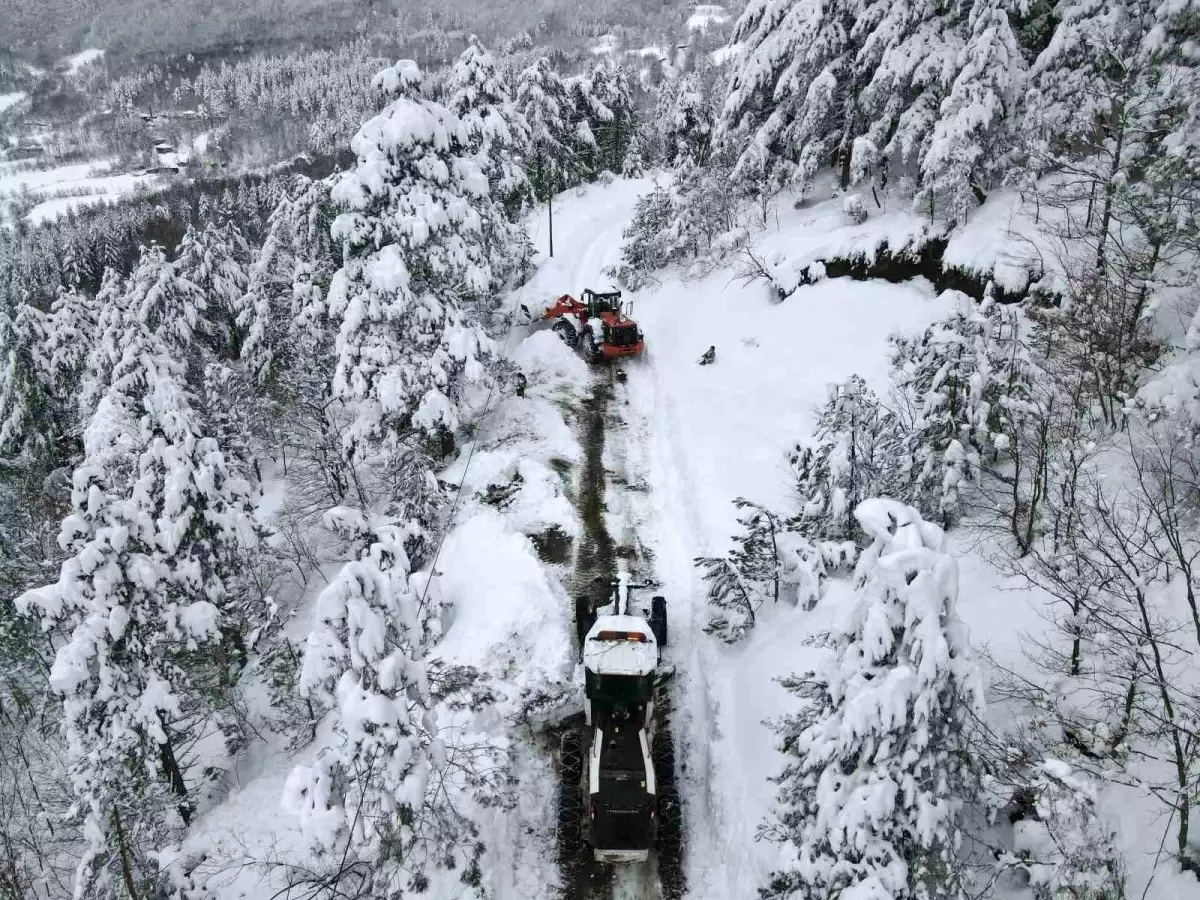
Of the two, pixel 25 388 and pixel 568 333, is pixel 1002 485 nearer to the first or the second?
pixel 568 333

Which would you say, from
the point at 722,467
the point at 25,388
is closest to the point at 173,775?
the point at 722,467

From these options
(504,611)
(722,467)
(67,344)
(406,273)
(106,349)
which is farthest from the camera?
(67,344)

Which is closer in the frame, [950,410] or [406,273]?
[950,410]

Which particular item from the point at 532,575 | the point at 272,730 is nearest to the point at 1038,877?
the point at 532,575

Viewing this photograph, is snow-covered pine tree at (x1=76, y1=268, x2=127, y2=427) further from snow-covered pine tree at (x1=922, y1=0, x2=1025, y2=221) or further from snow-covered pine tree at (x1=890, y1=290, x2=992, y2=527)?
snow-covered pine tree at (x1=922, y1=0, x2=1025, y2=221)

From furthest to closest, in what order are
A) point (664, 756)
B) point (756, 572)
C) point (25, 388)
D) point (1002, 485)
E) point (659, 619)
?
1. point (25, 388)
2. point (756, 572)
3. point (659, 619)
4. point (1002, 485)
5. point (664, 756)

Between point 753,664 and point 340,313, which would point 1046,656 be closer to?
point 753,664

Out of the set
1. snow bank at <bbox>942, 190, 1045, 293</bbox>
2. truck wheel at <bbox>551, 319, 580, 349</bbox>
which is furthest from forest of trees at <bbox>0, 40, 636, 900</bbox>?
snow bank at <bbox>942, 190, 1045, 293</bbox>

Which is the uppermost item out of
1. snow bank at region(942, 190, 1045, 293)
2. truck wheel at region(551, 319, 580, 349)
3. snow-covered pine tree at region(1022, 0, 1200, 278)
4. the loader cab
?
snow-covered pine tree at region(1022, 0, 1200, 278)
